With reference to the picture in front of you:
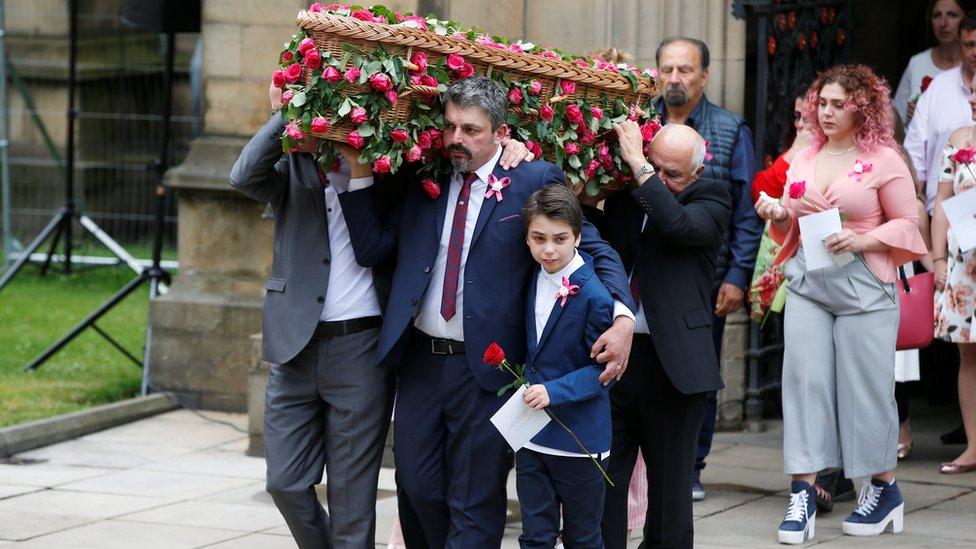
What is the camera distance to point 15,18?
1898 cm

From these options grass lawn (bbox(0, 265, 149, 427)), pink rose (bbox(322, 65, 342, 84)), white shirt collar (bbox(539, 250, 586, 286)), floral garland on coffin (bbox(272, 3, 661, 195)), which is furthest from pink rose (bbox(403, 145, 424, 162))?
grass lawn (bbox(0, 265, 149, 427))

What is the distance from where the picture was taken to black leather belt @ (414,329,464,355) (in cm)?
532

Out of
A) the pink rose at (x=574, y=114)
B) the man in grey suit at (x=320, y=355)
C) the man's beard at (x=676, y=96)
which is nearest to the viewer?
the pink rose at (x=574, y=114)

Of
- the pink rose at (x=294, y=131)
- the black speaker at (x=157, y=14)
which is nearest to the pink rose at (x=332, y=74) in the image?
the pink rose at (x=294, y=131)

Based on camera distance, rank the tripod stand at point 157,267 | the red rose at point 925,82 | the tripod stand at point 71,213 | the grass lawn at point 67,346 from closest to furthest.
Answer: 1. the red rose at point 925,82
2. the grass lawn at point 67,346
3. the tripod stand at point 157,267
4. the tripod stand at point 71,213

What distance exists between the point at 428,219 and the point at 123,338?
22.9ft

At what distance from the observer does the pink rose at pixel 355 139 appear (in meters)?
5.07

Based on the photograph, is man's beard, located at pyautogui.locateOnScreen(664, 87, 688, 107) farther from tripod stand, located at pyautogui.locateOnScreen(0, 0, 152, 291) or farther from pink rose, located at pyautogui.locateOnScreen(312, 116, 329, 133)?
tripod stand, located at pyautogui.locateOnScreen(0, 0, 152, 291)

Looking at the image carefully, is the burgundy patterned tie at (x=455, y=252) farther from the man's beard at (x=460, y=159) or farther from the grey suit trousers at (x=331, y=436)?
the grey suit trousers at (x=331, y=436)

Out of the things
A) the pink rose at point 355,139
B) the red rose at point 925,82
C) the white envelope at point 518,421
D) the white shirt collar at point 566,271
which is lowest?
the white envelope at point 518,421

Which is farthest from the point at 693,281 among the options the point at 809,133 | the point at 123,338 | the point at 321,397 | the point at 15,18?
the point at 15,18

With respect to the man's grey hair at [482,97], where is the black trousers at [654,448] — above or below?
below

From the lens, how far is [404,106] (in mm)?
5125

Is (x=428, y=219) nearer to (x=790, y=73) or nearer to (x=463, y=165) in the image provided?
(x=463, y=165)
